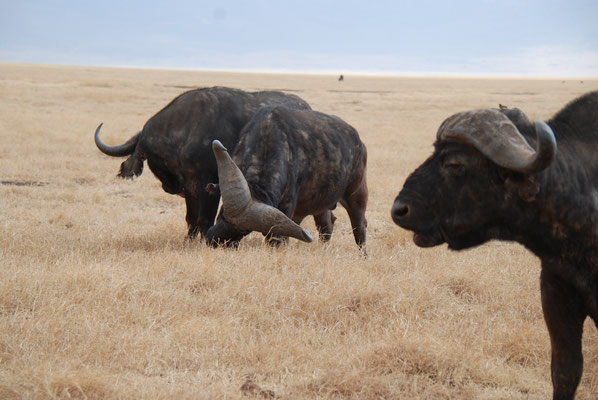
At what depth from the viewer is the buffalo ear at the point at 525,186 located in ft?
10.9

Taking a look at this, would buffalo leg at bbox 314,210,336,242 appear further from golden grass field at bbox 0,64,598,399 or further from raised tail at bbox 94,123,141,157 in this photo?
raised tail at bbox 94,123,141,157

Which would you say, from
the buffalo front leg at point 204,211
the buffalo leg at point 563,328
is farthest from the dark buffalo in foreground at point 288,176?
the buffalo leg at point 563,328

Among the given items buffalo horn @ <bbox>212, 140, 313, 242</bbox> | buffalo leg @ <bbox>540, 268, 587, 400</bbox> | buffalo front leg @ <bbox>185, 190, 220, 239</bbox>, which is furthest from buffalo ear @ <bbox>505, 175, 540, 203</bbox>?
buffalo front leg @ <bbox>185, 190, 220, 239</bbox>

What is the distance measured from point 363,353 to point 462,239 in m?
1.18

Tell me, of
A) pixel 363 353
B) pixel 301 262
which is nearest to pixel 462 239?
pixel 363 353

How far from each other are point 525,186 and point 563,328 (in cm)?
93

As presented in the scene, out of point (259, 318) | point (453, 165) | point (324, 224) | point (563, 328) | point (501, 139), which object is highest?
point (501, 139)

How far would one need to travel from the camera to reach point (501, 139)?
3.26 metres

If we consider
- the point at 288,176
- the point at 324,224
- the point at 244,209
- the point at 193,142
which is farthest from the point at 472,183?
the point at 324,224

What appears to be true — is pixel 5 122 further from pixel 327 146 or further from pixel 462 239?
pixel 462 239

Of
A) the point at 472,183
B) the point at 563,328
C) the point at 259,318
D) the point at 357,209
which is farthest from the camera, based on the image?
the point at 357,209

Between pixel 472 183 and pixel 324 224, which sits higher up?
pixel 472 183

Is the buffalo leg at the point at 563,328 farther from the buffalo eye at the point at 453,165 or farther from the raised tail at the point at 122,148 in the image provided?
the raised tail at the point at 122,148

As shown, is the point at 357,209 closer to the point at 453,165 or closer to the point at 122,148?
the point at 122,148
